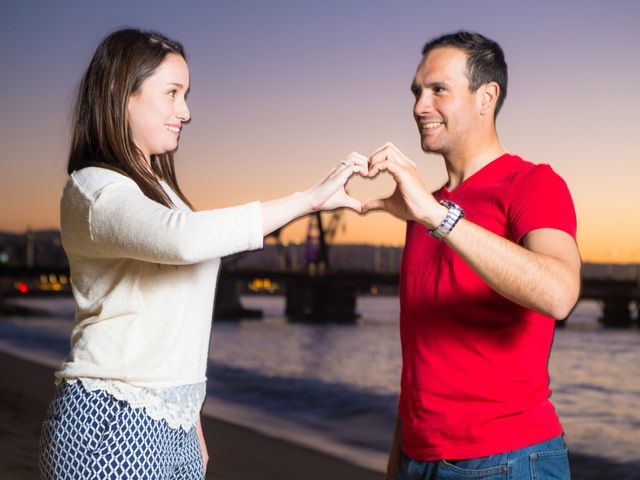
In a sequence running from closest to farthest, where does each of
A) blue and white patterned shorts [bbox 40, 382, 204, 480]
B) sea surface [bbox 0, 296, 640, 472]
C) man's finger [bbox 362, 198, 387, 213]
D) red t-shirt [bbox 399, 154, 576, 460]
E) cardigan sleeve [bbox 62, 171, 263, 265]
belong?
cardigan sleeve [bbox 62, 171, 263, 265]
blue and white patterned shorts [bbox 40, 382, 204, 480]
red t-shirt [bbox 399, 154, 576, 460]
man's finger [bbox 362, 198, 387, 213]
sea surface [bbox 0, 296, 640, 472]

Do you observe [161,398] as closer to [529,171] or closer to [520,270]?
[520,270]

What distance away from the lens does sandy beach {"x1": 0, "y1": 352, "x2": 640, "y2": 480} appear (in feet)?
25.7

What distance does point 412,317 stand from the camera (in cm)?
211

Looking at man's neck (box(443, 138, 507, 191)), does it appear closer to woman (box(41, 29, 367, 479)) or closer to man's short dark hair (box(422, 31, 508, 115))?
man's short dark hair (box(422, 31, 508, 115))

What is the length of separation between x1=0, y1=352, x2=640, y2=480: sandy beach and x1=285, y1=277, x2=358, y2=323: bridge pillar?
63.5 m

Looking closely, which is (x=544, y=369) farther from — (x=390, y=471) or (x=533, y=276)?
(x=390, y=471)

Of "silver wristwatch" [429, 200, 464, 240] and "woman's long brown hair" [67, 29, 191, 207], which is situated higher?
"woman's long brown hair" [67, 29, 191, 207]

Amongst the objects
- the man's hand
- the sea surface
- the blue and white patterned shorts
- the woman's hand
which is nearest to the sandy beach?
the sea surface

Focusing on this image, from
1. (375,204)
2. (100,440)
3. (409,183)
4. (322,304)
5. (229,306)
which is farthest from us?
(229,306)

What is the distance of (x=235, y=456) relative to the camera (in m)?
8.85

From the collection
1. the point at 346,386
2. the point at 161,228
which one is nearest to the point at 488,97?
the point at 161,228

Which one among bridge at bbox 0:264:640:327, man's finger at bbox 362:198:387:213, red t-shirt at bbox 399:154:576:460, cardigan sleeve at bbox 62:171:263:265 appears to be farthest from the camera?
bridge at bbox 0:264:640:327

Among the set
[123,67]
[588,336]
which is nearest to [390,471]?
[123,67]

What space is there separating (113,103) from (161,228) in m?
0.40
